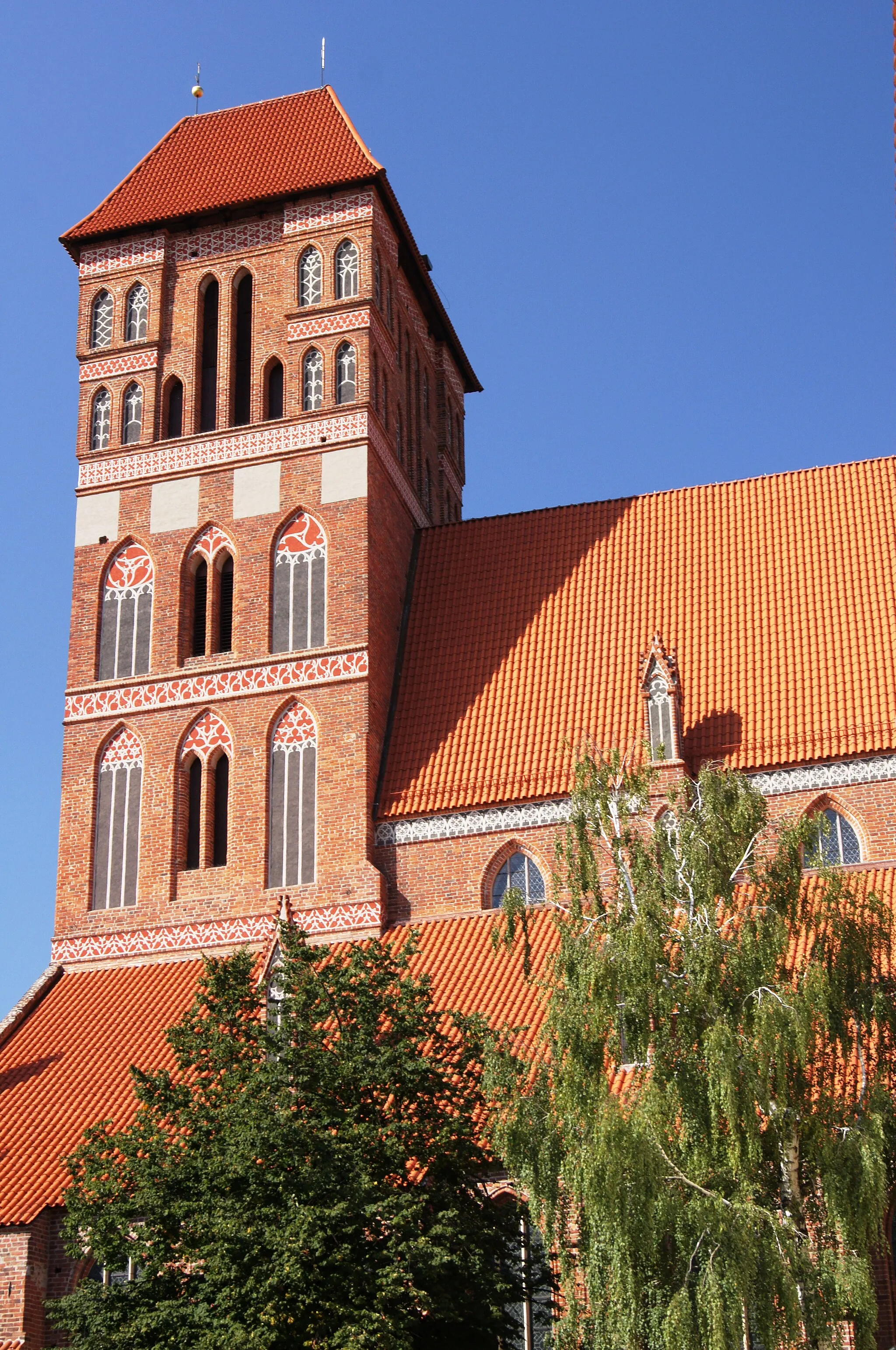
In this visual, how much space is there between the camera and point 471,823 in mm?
24156

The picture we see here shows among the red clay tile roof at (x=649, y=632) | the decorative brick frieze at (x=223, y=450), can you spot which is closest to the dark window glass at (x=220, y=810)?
the red clay tile roof at (x=649, y=632)

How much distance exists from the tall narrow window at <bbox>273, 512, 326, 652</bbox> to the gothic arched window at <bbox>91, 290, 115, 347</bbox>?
16.6ft

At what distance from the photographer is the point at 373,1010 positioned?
16.8 metres

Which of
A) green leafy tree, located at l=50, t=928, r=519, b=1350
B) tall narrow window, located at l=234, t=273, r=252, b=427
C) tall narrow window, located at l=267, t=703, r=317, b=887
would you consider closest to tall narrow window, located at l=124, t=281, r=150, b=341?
tall narrow window, located at l=234, t=273, r=252, b=427

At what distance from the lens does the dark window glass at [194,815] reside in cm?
2547

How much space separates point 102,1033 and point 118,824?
3631 millimetres

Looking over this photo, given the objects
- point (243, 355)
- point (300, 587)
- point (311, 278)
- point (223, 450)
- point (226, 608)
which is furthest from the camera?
point (243, 355)

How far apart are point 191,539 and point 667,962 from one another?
1443cm

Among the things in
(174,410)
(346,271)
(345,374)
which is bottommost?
(345,374)

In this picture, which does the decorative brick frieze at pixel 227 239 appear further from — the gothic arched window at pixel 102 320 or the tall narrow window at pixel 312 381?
the tall narrow window at pixel 312 381

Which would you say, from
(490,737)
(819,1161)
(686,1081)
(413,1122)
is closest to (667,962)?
(686,1081)

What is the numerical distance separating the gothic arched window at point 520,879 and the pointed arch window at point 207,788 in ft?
13.3

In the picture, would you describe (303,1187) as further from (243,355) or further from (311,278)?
(311,278)

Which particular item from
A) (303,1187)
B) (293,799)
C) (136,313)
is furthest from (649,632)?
(303,1187)
